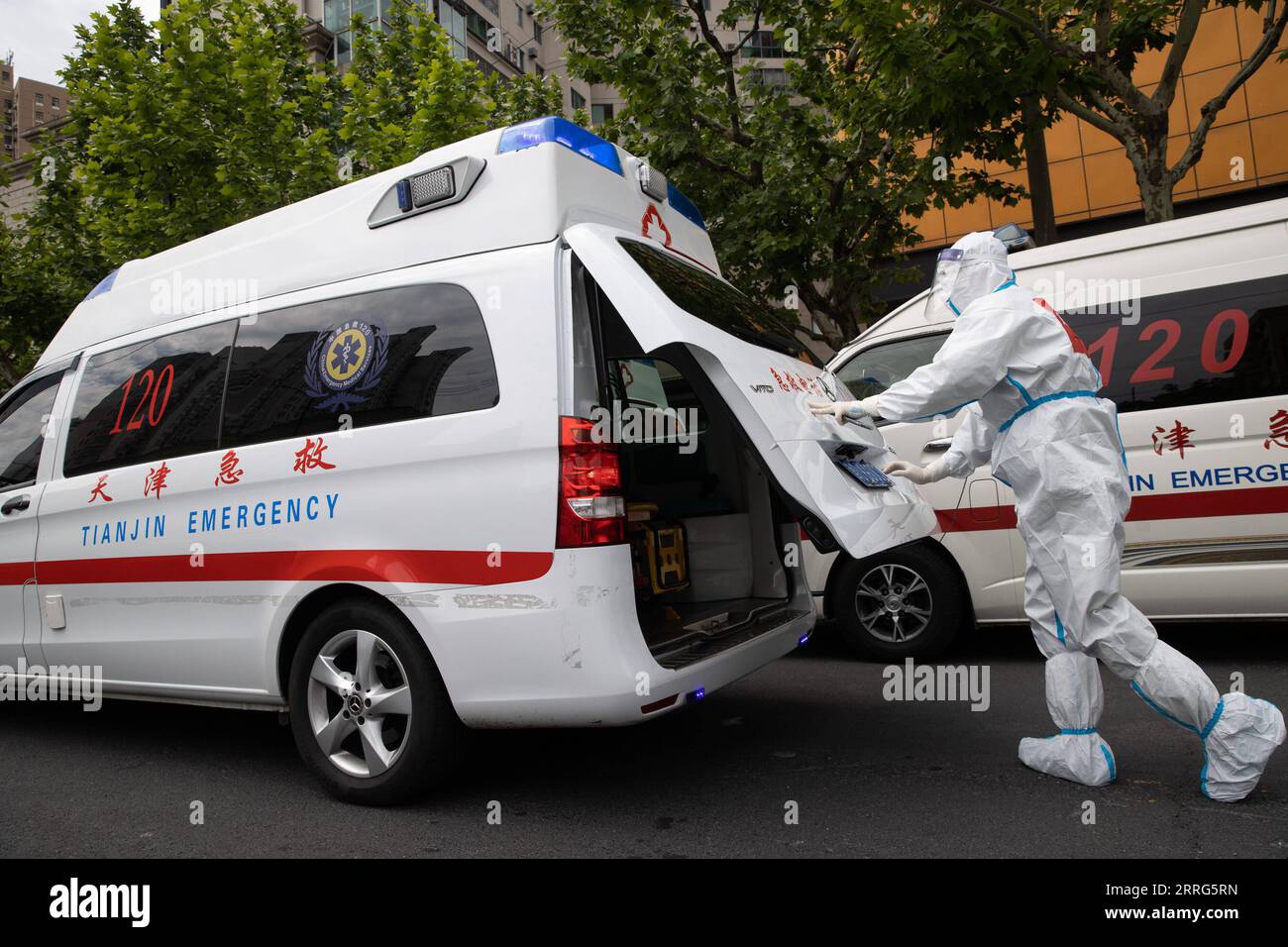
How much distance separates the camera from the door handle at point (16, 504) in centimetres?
456

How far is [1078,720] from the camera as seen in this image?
11.0 feet

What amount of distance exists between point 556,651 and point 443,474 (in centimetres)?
72

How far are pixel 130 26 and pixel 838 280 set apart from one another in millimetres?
13917

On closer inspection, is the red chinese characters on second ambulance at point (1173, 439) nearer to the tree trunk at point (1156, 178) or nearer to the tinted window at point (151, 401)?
the tree trunk at point (1156, 178)

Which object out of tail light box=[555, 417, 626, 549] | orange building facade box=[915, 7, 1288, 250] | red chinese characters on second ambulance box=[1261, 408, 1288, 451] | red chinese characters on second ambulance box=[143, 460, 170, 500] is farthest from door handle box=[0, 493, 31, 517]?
orange building facade box=[915, 7, 1288, 250]

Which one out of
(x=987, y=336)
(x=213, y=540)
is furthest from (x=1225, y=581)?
(x=213, y=540)

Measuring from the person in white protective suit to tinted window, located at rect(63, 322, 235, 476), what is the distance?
8.32 feet

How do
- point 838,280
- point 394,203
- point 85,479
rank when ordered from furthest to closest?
point 838,280, point 85,479, point 394,203

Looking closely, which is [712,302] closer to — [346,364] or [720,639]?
[720,639]

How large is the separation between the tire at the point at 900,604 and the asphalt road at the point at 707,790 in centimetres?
48

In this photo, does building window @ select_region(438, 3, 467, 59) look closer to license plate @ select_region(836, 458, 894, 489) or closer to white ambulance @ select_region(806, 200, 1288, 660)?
white ambulance @ select_region(806, 200, 1288, 660)

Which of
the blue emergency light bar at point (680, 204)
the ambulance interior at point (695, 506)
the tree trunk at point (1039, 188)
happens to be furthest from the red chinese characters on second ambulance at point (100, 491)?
the tree trunk at point (1039, 188)

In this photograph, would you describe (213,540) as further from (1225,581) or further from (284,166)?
(284,166)

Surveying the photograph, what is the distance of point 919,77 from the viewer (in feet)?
27.3
